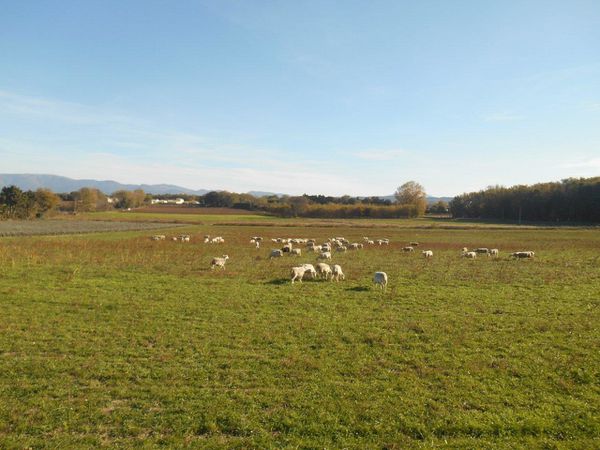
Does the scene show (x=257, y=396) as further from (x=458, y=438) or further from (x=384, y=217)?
(x=384, y=217)

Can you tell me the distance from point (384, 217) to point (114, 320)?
127782 mm

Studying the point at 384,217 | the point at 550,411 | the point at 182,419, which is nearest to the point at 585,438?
the point at 550,411

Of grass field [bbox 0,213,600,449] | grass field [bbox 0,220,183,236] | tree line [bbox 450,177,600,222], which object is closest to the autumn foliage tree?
tree line [bbox 450,177,600,222]

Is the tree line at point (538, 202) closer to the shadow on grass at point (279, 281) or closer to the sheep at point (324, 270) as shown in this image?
the sheep at point (324, 270)

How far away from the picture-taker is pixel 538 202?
397 ft

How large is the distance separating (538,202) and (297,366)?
439 ft

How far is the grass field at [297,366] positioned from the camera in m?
7.35

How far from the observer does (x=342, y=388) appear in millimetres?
9016

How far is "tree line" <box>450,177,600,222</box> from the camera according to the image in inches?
4358

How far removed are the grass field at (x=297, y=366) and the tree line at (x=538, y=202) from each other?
366 feet

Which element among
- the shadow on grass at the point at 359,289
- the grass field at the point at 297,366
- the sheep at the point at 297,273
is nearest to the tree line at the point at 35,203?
the grass field at the point at 297,366

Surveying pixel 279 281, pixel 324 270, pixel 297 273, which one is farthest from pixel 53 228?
pixel 324 270

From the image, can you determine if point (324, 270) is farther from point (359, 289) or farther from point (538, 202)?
point (538, 202)

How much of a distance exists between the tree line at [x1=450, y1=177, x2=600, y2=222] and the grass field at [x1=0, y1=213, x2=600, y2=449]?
111 metres
